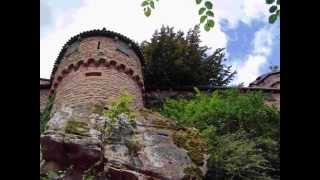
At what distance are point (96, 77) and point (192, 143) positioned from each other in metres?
4.59

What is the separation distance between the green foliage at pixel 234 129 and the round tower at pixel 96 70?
1719 mm

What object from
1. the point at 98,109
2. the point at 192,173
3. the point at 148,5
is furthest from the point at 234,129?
the point at 148,5

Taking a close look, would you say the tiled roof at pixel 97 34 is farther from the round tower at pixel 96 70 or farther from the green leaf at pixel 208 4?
the green leaf at pixel 208 4

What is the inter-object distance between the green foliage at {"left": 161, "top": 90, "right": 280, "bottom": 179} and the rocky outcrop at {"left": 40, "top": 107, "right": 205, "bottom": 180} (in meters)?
1.06

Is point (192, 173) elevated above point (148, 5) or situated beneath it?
situated beneath

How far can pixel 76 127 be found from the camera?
44.5ft

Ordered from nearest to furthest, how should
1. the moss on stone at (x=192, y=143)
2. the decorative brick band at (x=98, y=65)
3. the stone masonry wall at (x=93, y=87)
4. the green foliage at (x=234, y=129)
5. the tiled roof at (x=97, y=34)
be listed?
the moss on stone at (x=192, y=143)
the green foliage at (x=234, y=129)
the stone masonry wall at (x=93, y=87)
the decorative brick band at (x=98, y=65)
the tiled roof at (x=97, y=34)

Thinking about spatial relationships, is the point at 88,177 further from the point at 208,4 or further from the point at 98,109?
the point at 208,4

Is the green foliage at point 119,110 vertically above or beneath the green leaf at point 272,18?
beneath

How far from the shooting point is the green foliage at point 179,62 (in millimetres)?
21172

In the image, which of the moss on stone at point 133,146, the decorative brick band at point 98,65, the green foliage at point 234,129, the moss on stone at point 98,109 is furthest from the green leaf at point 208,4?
the decorative brick band at point 98,65

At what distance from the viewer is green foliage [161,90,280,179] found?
45.8ft
